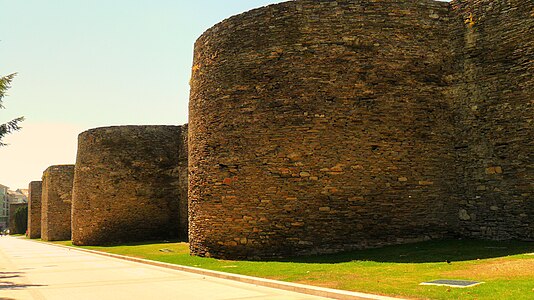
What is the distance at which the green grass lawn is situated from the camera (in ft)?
22.2

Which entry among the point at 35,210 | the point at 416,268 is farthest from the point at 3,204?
the point at 416,268

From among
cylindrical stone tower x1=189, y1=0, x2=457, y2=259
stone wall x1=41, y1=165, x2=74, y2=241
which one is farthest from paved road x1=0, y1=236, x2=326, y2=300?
stone wall x1=41, y1=165, x2=74, y2=241

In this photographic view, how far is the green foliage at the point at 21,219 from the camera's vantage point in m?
58.6

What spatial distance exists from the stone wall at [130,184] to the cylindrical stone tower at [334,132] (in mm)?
10742

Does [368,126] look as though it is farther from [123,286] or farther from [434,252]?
[123,286]

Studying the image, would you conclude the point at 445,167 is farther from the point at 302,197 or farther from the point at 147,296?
the point at 147,296

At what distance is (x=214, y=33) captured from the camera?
1384 centimetres

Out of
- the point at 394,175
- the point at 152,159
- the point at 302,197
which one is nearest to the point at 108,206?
the point at 152,159

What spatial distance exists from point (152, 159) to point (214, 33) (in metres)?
11.5

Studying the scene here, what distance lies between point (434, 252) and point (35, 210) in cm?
3924

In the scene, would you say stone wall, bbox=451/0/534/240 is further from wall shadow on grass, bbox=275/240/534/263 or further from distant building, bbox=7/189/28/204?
distant building, bbox=7/189/28/204

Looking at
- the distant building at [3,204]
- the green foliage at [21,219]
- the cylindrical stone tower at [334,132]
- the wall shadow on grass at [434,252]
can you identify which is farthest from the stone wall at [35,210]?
the distant building at [3,204]

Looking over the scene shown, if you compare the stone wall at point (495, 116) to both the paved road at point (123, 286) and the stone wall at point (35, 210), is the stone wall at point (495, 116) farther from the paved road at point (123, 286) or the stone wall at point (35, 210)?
the stone wall at point (35, 210)

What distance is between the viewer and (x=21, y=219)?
Result: 5900cm
